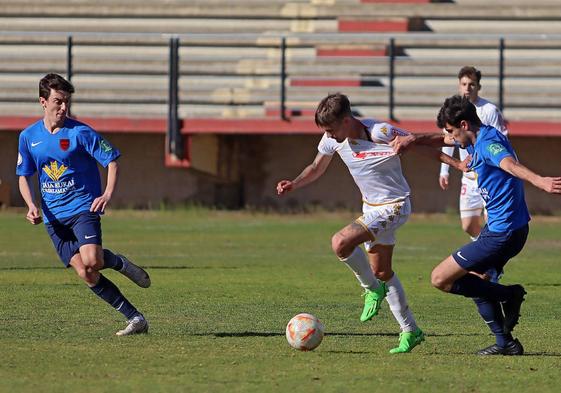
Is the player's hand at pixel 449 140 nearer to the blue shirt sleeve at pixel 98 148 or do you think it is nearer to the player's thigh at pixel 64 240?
the blue shirt sleeve at pixel 98 148

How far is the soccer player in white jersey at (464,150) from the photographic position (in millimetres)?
12555

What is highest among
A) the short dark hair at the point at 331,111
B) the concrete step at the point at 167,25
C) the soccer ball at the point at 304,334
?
the concrete step at the point at 167,25

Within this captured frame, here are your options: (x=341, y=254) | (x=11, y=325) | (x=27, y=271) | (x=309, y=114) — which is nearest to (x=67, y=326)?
(x=11, y=325)

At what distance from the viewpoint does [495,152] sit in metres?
7.84

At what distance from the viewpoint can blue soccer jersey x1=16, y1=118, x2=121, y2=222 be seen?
9.08 m

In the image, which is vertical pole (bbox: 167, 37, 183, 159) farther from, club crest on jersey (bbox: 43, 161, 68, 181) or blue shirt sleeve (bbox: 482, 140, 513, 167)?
blue shirt sleeve (bbox: 482, 140, 513, 167)

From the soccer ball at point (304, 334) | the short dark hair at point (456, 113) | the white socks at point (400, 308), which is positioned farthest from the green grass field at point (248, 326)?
the short dark hair at point (456, 113)

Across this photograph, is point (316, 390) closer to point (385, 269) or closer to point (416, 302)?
point (385, 269)

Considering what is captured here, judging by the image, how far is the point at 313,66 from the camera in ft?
76.8

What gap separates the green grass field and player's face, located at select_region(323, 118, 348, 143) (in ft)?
4.65

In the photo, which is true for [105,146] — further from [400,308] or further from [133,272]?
[400,308]

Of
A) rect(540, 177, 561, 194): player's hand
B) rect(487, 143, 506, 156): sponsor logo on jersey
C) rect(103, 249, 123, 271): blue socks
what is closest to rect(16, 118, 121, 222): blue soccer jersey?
rect(103, 249, 123, 271): blue socks

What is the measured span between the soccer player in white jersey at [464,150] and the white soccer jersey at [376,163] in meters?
3.59

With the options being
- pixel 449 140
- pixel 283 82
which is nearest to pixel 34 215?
pixel 449 140
